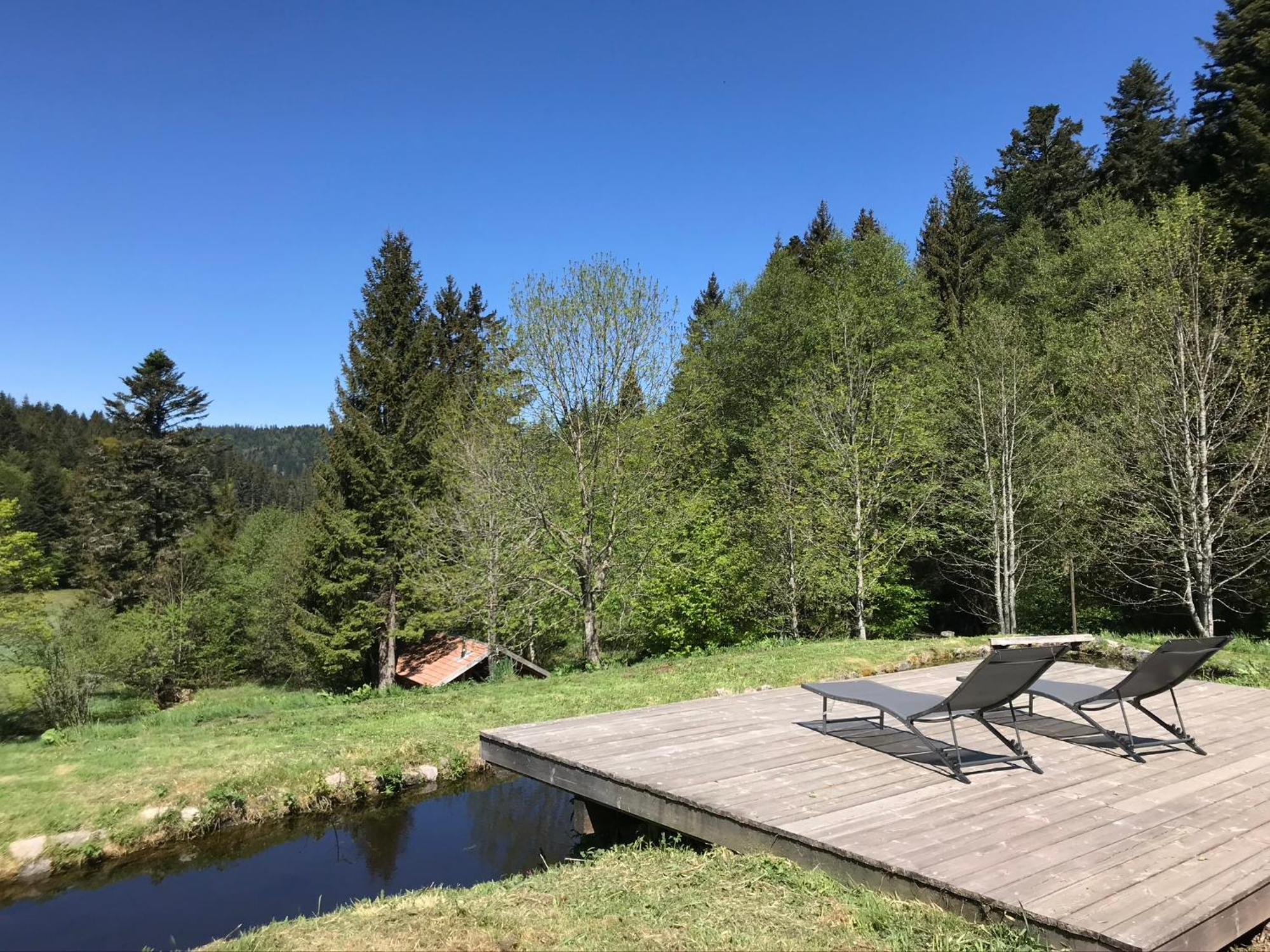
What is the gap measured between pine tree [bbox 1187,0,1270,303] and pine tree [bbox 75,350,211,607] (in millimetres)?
36313

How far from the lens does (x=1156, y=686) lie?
497 cm

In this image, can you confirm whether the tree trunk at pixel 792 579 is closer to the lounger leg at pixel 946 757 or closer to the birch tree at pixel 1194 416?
the birch tree at pixel 1194 416

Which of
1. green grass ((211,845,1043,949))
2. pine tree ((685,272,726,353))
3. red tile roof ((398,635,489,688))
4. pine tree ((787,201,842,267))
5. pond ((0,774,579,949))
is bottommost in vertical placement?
Answer: red tile roof ((398,635,489,688))

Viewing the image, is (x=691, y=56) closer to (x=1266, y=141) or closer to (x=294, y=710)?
(x=1266, y=141)

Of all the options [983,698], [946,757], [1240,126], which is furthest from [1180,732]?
[1240,126]

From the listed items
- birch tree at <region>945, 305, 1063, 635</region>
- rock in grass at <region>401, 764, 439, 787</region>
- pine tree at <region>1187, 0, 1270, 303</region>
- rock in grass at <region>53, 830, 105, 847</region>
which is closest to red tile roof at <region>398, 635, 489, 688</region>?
rock in grass at <region>401, 764, 439, 787</region>

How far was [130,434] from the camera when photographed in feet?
103

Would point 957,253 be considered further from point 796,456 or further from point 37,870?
point 37,870

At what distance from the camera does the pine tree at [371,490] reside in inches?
833

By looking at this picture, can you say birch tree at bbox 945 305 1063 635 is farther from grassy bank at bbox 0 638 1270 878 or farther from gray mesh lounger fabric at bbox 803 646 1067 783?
gray mesh lounger fabric at bbox 803 646 1067 783

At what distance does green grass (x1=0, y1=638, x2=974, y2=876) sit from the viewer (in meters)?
5.97

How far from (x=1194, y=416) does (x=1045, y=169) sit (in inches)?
891

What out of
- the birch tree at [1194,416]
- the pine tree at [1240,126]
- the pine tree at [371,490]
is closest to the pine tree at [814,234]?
the pine tree at [1240,126]

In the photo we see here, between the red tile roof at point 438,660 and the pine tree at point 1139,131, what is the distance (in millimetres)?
28195
